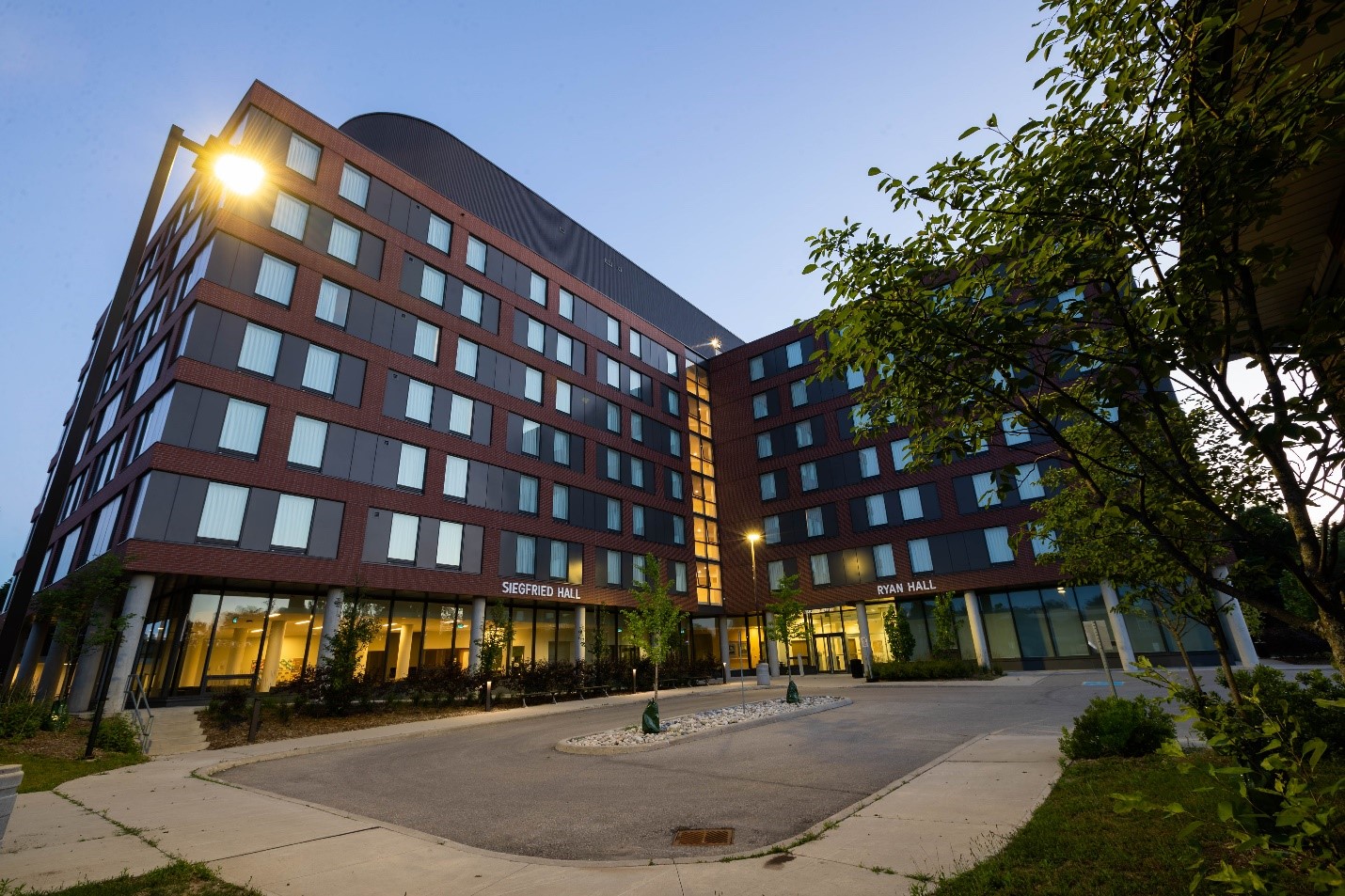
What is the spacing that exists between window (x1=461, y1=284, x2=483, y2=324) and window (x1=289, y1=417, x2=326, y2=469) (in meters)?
11.5

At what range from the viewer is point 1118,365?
376cm

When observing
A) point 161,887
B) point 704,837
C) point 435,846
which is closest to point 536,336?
point 435,846

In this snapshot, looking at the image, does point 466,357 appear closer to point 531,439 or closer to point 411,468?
point 531,439

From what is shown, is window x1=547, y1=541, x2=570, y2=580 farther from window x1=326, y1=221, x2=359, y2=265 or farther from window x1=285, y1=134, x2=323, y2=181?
window x1=285, y1=134, x2=323, y2=181

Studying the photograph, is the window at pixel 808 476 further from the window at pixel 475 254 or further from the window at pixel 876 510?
the window at pixel 475 254

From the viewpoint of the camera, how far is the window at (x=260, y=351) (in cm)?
2709

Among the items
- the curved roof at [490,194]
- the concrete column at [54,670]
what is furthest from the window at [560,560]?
Answer: the concrete column at [54,670]

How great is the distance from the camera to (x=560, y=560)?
3797 centimetres

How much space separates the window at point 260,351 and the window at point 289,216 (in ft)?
17.3

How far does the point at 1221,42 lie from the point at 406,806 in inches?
526

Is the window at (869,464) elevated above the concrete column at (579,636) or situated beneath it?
elevated above

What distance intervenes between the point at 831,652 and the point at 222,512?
38.2 meters

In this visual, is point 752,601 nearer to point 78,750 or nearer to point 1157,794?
point 78,750

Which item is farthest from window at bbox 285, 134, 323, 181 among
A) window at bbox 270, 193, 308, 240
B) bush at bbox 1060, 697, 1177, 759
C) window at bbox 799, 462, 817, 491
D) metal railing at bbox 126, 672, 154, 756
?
bush at bbox 1060, 697, 1177, 759
